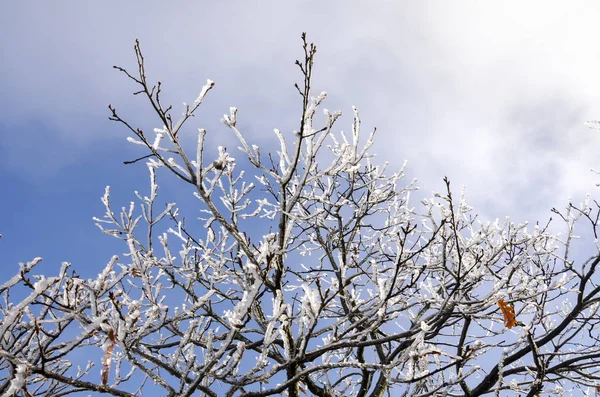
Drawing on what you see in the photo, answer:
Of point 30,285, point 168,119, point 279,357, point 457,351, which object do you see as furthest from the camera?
point 457,351

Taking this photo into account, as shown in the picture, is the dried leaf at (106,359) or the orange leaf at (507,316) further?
the orange leaf at (507,316)

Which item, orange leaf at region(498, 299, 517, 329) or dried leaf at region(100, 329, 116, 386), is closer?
dried leaf at region(100, 329, 116, 386)

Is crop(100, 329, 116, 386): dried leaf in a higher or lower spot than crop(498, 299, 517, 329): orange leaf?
lower

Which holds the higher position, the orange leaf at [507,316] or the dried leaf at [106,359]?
the orange leaf at [507,316]

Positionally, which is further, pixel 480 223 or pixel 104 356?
pixel 480 223

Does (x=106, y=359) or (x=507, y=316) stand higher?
Answer: (x=507, y=316)

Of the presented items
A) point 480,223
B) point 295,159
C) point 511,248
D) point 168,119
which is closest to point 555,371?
point 511,248

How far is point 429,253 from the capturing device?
6645mm

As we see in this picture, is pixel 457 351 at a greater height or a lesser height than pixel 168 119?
greater

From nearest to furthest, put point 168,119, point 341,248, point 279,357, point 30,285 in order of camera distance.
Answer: point 30,285 → point 168,119 → point 279,357 → point 341,248

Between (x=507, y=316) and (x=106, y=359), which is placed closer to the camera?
(x=106, y=359)

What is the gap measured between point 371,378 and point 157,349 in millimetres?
2754

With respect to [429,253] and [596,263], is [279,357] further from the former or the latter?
[596,263]

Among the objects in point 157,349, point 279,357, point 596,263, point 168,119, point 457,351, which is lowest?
point 157,349
